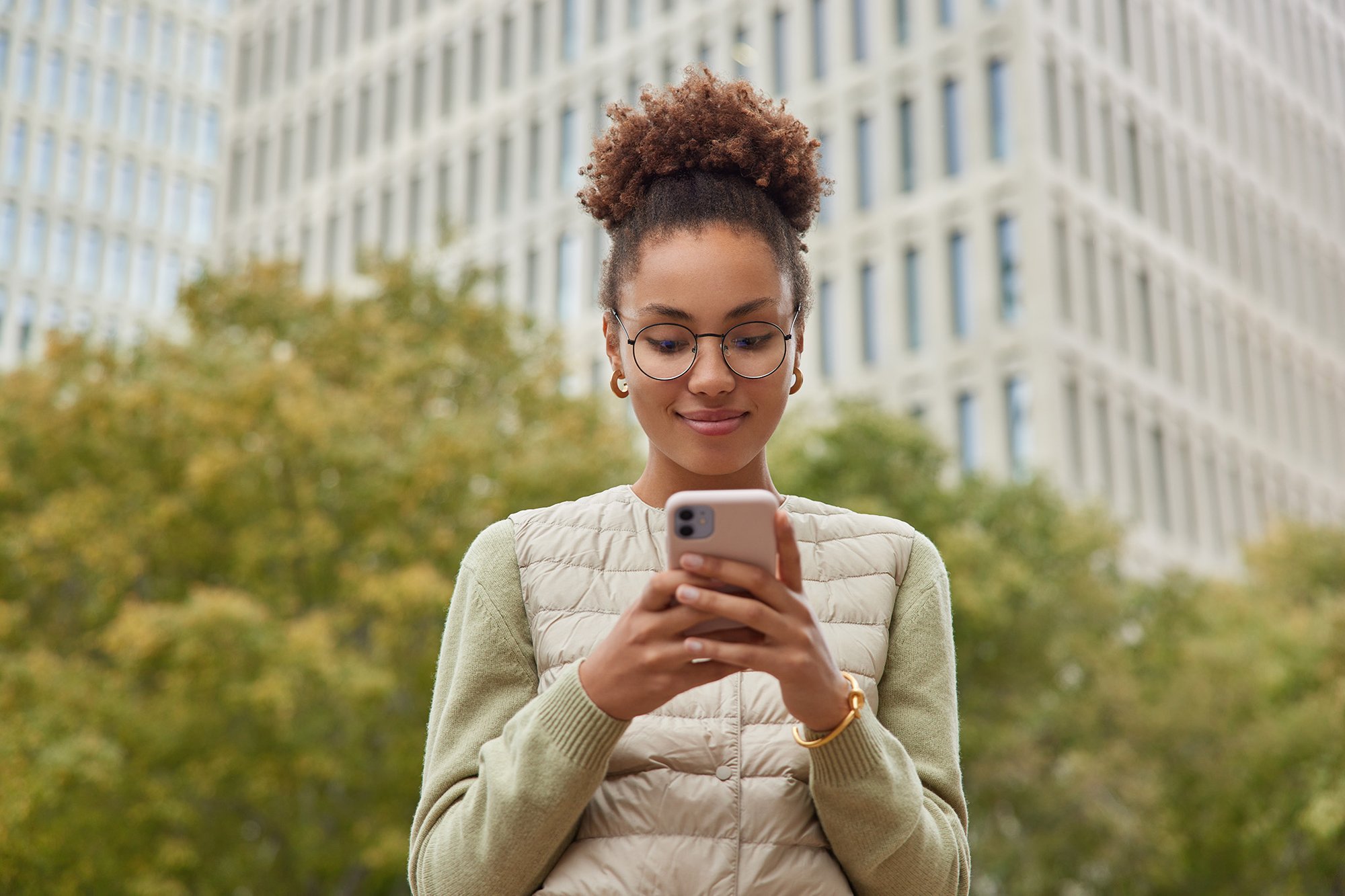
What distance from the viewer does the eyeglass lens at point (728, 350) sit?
8.97 feet

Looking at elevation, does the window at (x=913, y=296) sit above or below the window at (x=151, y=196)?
below

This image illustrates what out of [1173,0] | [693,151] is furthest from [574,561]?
[1173,0]

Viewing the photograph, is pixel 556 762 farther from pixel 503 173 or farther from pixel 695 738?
pixel 503 173

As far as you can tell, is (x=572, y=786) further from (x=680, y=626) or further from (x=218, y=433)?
(x=218, y=433)

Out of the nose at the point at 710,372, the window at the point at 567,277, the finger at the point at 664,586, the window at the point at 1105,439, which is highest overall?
the window at the point at 567,277

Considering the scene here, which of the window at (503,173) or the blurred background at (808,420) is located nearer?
the blurred background at (808,420)

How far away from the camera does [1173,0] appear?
153ft

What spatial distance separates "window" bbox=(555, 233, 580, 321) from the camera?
47.6 metres

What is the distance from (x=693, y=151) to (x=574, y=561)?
29.3 inches

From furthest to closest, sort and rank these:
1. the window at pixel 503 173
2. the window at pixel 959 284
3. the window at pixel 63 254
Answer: the window at pixel 63 254 < the window at pixel 503 173 < the window at pixel 959 284

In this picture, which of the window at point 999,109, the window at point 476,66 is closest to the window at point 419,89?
the window at point 476,66

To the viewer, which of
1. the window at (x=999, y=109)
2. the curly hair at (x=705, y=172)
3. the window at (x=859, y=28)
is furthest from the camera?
the window at (x=859, y=28)

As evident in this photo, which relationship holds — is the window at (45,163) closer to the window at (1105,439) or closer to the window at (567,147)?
the window at (567,147)

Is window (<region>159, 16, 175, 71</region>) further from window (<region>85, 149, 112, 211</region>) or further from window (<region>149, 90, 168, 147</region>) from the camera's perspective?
window (<region>85, 149, 112, 211</region>)
